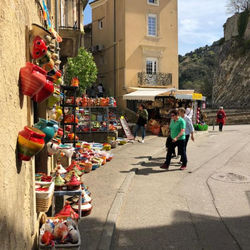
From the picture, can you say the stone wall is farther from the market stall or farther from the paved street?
the market stall

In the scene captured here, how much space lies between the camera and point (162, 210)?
5.30 meters

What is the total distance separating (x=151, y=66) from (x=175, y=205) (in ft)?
70.1

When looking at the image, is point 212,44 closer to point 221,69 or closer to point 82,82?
point 221,69

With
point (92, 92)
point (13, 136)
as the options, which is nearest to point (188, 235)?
point (13, 136)

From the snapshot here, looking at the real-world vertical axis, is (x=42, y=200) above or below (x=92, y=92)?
below

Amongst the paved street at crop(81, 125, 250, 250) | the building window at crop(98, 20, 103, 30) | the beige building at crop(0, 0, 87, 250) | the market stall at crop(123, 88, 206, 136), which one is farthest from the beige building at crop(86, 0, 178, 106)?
the beige building at crop(0, 0, 87, 250)

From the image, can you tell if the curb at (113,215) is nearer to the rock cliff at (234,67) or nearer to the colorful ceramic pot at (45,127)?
the colorful ceramic pot at (45,127)

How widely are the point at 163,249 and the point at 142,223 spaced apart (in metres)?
0.87

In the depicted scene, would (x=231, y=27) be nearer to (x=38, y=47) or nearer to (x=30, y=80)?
(x=38, y=47)

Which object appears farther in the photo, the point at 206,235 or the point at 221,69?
the point at 221,69

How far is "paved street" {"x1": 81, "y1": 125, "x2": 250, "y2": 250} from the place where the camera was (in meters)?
4.16

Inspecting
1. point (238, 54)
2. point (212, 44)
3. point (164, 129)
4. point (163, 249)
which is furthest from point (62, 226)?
point (212, 44)

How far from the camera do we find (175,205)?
5555 millimetres

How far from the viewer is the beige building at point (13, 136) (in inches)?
89.9
